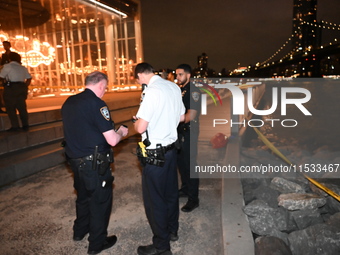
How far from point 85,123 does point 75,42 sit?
55.6ft

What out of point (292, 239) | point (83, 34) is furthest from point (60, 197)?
point (83, 34)

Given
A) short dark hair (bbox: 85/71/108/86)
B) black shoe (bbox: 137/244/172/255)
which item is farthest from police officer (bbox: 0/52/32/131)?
black shoe (bbox: 137/244/172/255)

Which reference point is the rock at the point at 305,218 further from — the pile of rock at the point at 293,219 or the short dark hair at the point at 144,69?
the short dark hair at the point at 144,69

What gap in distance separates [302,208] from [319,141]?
25.3 feet

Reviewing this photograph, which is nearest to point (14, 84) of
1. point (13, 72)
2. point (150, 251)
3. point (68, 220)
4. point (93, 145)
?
point (13, 72)

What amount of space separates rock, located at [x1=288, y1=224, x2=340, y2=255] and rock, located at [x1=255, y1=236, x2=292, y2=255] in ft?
1.14

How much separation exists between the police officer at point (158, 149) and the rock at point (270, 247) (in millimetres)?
976

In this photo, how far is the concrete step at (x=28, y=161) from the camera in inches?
197

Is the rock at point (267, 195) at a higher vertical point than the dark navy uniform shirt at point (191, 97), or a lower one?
lower

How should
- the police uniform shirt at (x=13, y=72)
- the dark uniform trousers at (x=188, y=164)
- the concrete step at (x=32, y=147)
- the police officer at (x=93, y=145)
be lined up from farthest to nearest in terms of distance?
1. the police uniform shirt at (x=13, y=72)
2. the concrete step at (x=32, y=147)
3. the dark uniform trousers at (x=188, y=164)
4. the police officer at (x=93, y=145)

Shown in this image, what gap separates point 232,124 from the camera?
709 cm

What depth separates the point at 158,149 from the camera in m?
2.76

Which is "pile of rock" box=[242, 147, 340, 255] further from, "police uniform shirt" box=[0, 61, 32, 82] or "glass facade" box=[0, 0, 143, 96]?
"glass facade" box=[0, 0, 143, 96]

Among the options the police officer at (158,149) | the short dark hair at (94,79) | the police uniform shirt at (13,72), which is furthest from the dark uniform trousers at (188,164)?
the police uniform shirt at (13,72)
